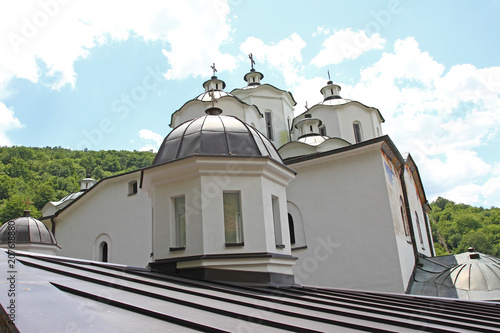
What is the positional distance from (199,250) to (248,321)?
109 inches

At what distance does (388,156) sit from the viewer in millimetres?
14039

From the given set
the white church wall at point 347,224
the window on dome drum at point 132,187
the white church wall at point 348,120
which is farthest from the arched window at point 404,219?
the window on dome drum at point 132,187

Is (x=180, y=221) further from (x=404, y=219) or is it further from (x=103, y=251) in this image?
(x=103, y=251)

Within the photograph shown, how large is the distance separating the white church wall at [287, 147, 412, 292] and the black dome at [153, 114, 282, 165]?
7245 mm

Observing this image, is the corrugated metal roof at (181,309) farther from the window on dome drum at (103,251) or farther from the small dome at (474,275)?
the window on dome drum at (103,251)

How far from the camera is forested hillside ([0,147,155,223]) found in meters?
56.4

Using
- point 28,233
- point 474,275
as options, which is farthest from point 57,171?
point 474,275

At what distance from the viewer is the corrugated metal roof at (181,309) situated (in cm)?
244

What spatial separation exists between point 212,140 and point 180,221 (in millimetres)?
1413

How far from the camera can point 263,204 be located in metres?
6.14

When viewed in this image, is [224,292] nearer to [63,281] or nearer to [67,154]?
[63,281]

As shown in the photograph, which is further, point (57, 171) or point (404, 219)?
point (57, 171)

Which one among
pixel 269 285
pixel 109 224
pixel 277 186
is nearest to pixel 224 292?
pixel 269 285

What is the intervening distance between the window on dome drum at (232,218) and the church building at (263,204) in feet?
0.07
